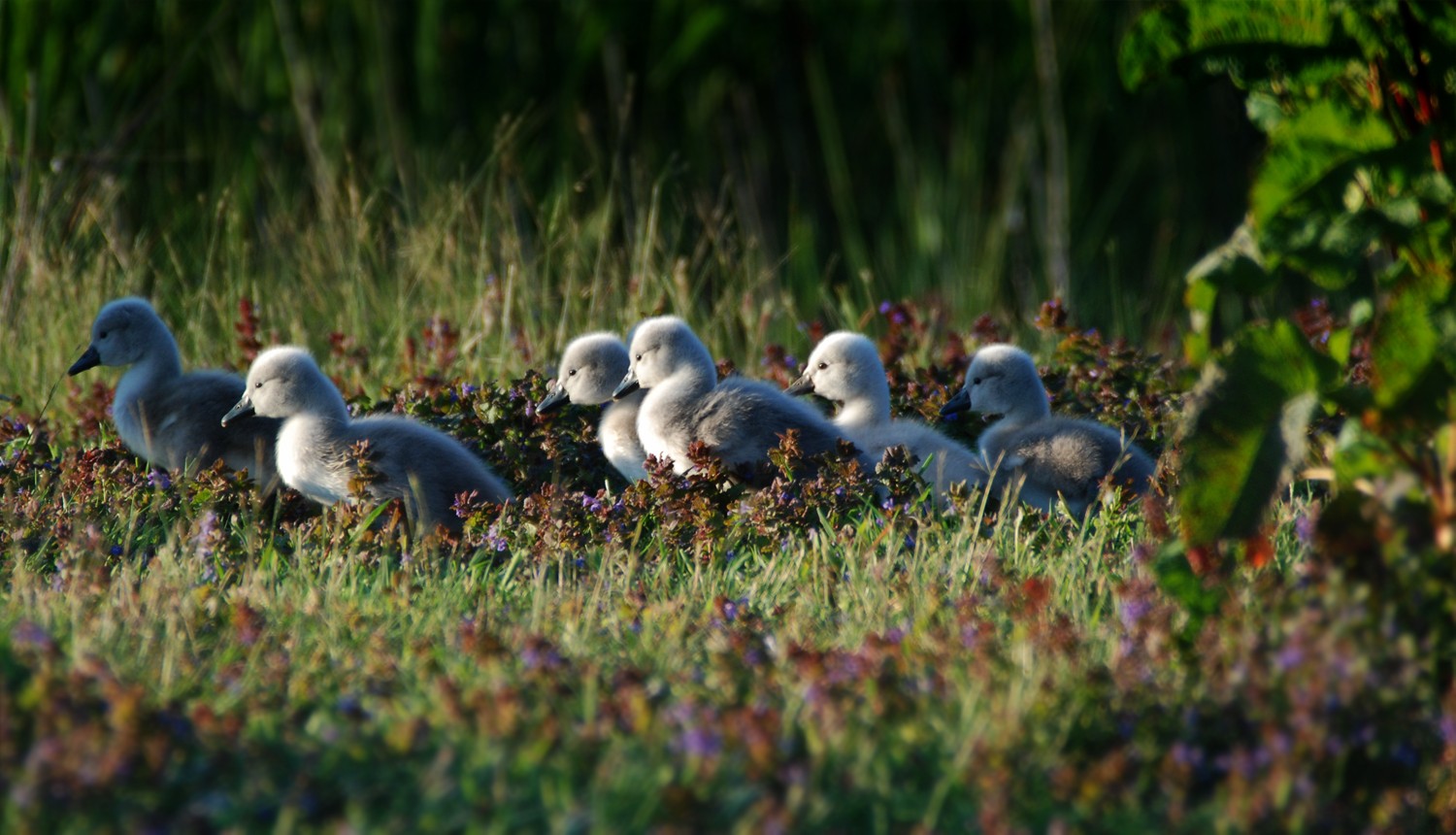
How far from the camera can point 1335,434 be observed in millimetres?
6426

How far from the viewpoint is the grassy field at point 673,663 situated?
3076mm

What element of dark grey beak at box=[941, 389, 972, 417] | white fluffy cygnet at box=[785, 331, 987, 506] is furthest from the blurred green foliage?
white fluffy cygnet at box=[785, 331, 987, 506]

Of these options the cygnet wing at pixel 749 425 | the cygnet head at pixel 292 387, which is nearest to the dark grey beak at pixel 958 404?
the cygnet wing at pixel 749 425

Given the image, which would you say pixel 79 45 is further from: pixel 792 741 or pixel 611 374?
pixel 792 741

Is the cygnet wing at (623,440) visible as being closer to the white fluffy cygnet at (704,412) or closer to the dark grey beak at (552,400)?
the white fluffy cygnet at (704,412)

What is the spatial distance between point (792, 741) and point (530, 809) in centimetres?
55

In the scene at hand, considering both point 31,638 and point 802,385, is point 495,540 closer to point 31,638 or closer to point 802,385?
point 802,385

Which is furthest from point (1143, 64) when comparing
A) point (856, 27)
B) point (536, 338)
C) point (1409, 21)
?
point (856, 27)

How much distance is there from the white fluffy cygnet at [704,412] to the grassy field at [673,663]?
0.30m

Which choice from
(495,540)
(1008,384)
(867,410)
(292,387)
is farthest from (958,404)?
(292,387)

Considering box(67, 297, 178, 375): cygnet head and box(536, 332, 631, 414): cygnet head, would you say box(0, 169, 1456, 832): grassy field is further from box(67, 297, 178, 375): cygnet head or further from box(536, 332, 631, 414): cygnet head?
box(67, 297, 178, 375): cygnet head

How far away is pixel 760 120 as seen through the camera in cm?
1344

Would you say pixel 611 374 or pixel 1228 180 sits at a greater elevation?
pixel 1228 180

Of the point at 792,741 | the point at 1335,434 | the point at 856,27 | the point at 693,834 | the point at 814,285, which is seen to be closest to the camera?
the point at 693,834
